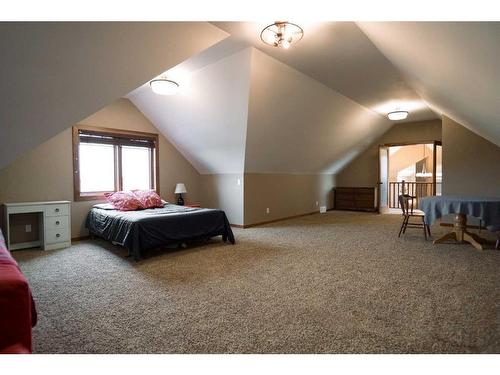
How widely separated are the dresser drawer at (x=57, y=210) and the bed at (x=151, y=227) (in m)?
0.44

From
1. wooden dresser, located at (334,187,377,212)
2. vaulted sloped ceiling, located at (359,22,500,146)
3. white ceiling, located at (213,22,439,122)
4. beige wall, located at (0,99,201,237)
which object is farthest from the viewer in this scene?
wooden dresser, located at (334,187,377,212)

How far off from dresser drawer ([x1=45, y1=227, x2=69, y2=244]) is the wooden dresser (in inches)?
289

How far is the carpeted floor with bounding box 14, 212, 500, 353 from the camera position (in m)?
1.77

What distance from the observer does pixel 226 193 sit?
20.3 ft

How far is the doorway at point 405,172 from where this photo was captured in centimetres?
827

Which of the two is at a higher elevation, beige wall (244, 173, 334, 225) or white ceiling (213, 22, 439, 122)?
white ceiling (213, 22, 439, 122)

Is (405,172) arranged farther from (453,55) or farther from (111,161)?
(111,161)

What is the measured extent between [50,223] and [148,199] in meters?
1.46

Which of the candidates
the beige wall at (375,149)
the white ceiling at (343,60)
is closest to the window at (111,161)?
the white ceiling at (343,60)

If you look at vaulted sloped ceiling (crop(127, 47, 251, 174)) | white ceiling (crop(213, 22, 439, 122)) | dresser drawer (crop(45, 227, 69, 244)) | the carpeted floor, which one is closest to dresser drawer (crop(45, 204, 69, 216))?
dresser drawer (crop(45, 227, 69, 244))

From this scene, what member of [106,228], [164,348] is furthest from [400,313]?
[106,228]

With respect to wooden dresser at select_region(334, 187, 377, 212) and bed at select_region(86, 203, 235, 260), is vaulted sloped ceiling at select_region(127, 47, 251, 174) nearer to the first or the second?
bed at select_region(86, 203, 235, 260)

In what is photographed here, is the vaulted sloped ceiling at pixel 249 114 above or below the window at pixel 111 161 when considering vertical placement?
above

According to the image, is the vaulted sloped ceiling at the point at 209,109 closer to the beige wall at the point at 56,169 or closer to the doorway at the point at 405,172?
the beige wall at the point at 56,169
